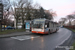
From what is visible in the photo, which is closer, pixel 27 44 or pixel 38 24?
pixel 27 44

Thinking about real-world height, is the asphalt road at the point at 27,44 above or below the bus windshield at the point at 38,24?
below

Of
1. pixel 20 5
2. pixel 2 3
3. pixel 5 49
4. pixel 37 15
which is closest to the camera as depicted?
pixel 5 49

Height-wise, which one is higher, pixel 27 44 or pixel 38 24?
pixel 38 24

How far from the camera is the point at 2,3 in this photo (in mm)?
15250

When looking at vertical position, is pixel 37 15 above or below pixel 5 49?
above

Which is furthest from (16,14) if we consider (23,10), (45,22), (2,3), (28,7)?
(45,22)

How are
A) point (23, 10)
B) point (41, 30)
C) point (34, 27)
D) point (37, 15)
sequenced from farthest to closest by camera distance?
point (37, 15) → point (23, 10) → point (34, 27) → point (41, 30)

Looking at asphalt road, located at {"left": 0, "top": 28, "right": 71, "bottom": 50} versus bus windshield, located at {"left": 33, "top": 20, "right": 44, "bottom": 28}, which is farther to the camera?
bus windshield, located at {"left": 33, "top": 20, "right": 44, "bottom": 28}

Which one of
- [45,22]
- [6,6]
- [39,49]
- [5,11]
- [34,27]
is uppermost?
[6,6]

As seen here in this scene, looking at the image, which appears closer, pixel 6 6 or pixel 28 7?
pixel 6 6

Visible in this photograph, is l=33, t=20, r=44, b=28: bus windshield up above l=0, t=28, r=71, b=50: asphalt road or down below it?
above

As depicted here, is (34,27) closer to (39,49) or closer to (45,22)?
(45,22)

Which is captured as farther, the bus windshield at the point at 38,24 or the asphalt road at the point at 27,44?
Answer: the bus windshield at the point at 38,24

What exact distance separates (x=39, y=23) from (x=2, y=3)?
8923mm
